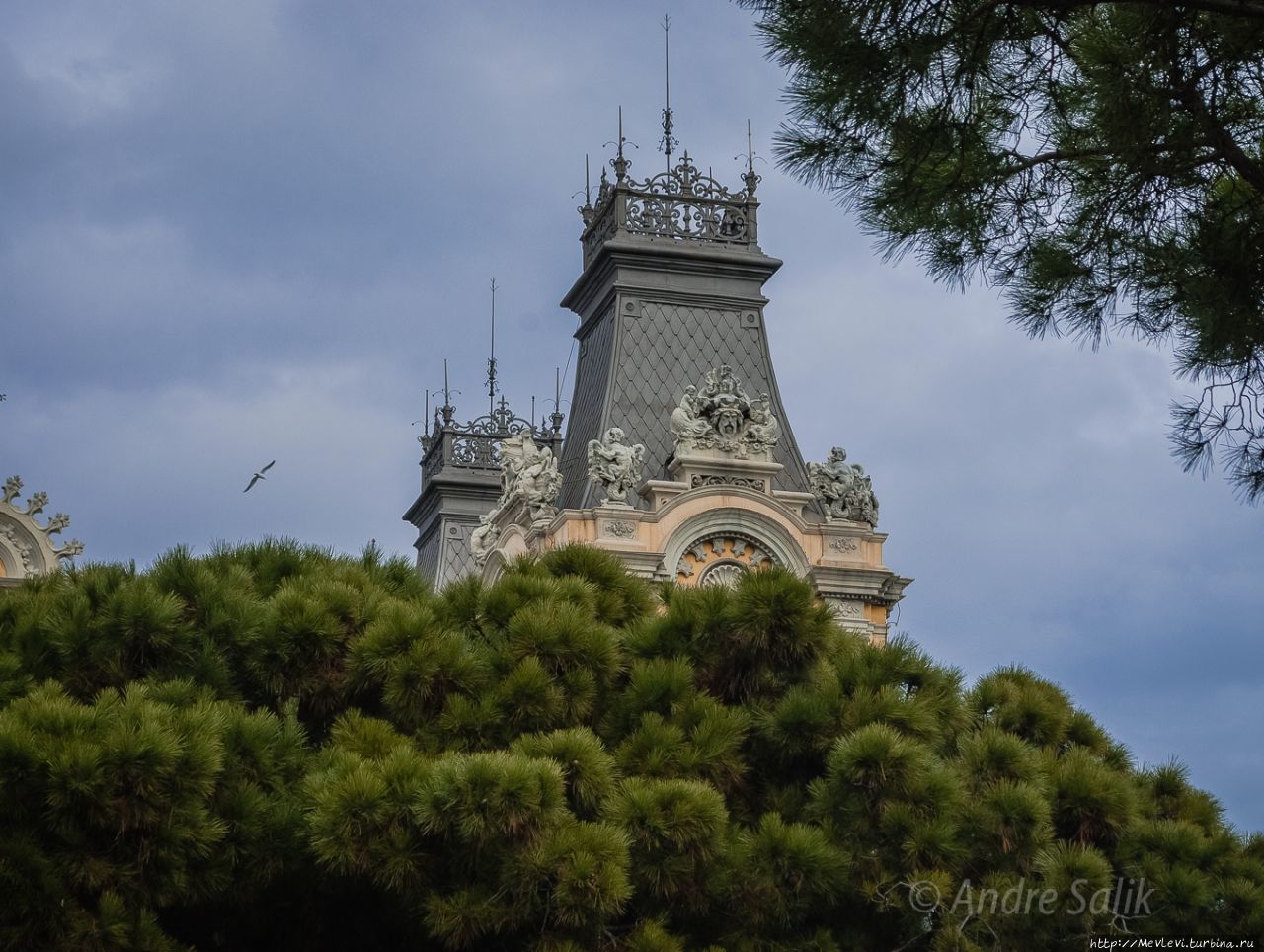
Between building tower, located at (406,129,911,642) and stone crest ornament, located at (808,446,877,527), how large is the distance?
0.07 feet

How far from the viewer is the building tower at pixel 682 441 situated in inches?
1241

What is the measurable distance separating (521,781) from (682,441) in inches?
706

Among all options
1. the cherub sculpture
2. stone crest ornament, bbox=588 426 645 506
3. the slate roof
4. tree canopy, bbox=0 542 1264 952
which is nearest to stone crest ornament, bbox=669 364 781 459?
the cherub sculpture

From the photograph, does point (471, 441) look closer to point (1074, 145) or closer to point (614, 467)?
point (614, 467)

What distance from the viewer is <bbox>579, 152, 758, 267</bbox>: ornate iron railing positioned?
3522 cm

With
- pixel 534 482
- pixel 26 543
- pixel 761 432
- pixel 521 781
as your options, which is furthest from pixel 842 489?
pixel 521 781

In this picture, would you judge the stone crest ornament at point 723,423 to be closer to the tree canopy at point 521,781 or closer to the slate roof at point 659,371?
the slate roof at point 659,371

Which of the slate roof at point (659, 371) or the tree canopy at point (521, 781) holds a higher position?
the slate roof at point (659, 371)

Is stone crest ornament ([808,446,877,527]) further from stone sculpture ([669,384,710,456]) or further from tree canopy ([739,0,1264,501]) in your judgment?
tree canopy ([739,0,1264,501])

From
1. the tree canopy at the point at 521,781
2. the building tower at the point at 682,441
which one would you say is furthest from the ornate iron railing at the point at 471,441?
the tree canopy at the point at 521,781

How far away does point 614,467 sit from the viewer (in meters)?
31.6

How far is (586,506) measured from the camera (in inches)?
1286

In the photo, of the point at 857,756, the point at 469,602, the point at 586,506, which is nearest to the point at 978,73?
the point at 857,756

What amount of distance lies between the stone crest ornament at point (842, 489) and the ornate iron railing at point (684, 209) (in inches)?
181
